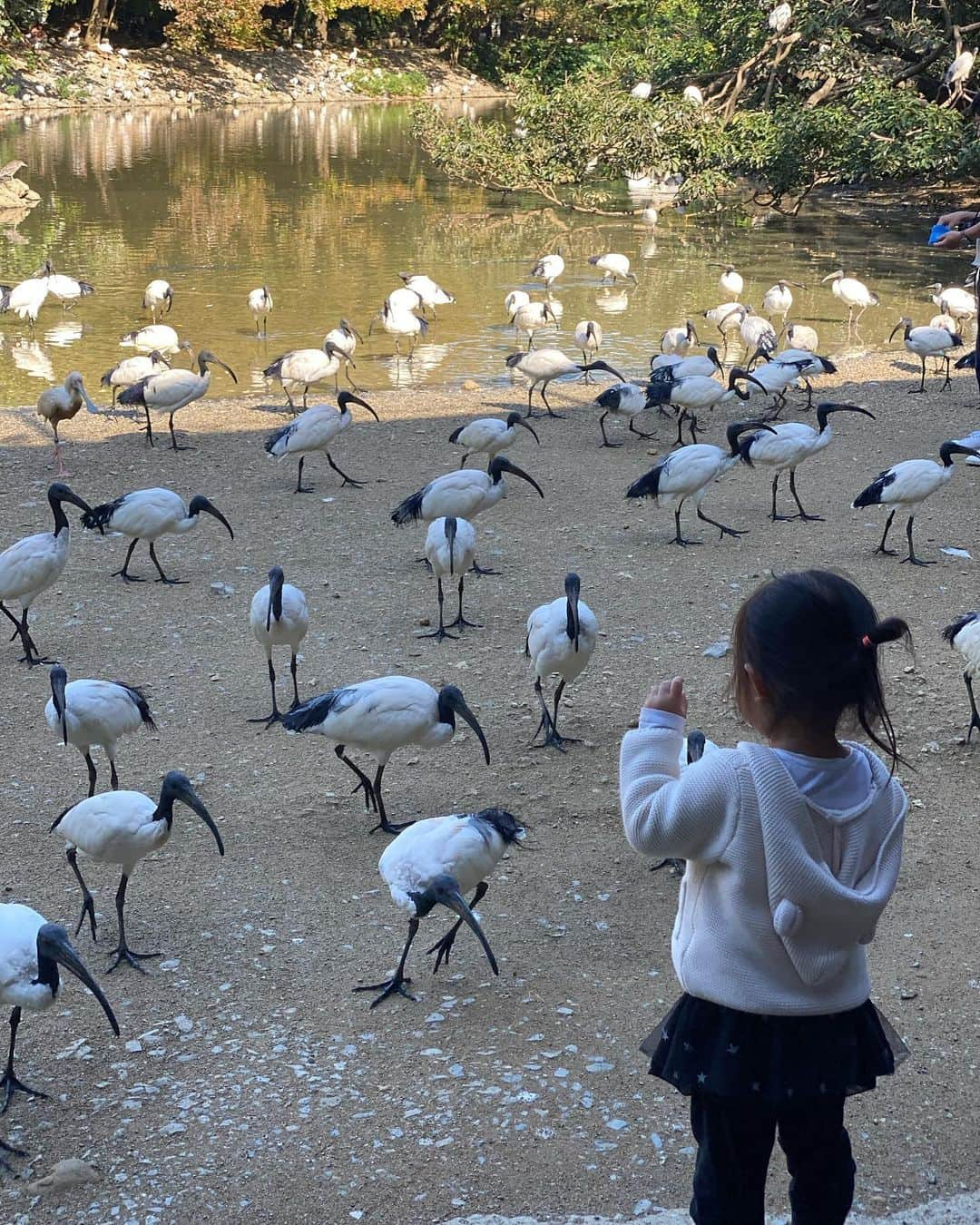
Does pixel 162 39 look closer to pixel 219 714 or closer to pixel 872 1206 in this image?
pixel 219 714

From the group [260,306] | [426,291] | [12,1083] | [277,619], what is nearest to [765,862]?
[12,1083]

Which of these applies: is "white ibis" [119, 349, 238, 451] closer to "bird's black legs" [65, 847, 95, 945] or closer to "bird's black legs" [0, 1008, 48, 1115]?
"bird's black legs" [65, 847, 95, 945]

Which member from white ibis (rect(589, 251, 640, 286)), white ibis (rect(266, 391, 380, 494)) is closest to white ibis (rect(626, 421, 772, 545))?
white ibis (rect(266, 391, 380, 494))

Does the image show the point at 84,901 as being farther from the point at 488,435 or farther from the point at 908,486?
the point at 488,435

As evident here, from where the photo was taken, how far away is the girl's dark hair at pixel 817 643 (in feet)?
7.84

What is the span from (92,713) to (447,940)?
6.63 feet

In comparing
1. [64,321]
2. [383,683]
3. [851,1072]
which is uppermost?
[851,1072]

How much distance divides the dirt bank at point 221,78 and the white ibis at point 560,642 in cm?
3753

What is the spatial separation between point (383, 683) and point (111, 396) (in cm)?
885

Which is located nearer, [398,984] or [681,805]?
[681,805]

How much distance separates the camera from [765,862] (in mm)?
2381

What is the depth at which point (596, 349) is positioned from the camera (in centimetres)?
1538

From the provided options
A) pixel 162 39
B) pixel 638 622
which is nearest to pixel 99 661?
pixel 638 622

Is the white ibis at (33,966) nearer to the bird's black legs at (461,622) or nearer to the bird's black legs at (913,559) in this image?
the bird's black legs at (461,622)
